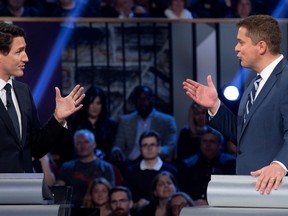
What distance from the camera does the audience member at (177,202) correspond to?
20.2 ft

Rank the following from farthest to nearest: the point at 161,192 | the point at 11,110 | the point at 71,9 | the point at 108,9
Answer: the point at 108,9
the point at 71,9
the point at 161,192
the point at 11,110

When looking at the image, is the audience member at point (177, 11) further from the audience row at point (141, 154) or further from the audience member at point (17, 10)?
the audience member at point (17, 10)

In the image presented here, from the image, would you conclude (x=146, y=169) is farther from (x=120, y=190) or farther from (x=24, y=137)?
(x=24, y=137)

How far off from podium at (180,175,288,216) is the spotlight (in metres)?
4.12

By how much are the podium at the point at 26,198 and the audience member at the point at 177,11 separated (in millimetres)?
5232

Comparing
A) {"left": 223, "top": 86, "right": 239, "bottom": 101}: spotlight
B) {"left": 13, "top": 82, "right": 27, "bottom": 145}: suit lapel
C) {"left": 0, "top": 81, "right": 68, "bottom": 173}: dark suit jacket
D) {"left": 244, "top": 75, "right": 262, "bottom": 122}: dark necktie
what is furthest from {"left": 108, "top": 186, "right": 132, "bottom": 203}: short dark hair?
{"left": 244, "top": 75, "right": 262, "bottom": 122}: dark necktie

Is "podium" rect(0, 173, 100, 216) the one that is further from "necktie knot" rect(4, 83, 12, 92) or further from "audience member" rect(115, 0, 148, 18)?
"audience member" rect(115, 0, 148, 18)

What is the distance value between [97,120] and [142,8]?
1.48 meters

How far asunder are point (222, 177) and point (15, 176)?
681 mm

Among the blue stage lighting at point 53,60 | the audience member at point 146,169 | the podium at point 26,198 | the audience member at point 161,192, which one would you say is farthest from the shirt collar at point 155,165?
the podium at point 26,198

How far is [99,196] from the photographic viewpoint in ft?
20.8

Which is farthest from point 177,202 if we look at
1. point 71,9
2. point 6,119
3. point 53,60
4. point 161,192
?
point 6,119

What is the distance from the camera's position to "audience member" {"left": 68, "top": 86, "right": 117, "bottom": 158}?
7.09 meters

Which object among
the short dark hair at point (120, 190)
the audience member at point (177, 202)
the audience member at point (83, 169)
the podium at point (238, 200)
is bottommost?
the audience member at point (177, 202)
